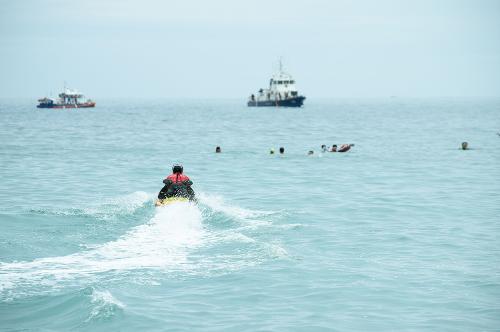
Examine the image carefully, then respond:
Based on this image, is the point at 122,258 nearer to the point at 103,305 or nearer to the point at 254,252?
the point at 254,252

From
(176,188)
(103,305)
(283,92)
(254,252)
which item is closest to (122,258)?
(254,252)

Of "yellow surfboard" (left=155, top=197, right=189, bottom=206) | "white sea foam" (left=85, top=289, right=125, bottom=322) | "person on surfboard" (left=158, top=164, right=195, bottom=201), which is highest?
"person on surfboard" (left=158, top=164, right=195, bottom=201)

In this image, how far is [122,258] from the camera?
62.4 ft

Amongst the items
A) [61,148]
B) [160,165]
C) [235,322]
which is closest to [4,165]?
[160,165]

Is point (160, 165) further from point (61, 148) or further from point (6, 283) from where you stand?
point (6, 283)

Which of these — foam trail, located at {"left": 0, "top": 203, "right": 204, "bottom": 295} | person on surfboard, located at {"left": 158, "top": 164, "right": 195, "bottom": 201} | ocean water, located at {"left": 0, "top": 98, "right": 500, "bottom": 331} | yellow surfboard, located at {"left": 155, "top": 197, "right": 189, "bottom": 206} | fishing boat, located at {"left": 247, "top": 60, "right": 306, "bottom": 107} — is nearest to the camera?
ocean water, located at {"left": 0, "top": 98, "right": 500, "bottom": 331}

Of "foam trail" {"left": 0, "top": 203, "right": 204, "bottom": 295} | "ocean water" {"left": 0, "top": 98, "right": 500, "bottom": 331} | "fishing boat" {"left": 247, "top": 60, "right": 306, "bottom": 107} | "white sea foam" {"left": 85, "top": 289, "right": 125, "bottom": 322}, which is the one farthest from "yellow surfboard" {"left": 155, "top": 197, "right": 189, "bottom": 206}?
"fishing boat" {"left": 247, "top": 60, "right": 306, "bottom": 107}

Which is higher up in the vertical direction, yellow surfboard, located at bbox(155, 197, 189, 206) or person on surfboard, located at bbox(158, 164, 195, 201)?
person on surfboard, located at bbox(158, 164, 195, 201)

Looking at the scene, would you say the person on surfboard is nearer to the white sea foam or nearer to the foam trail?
the foam trail

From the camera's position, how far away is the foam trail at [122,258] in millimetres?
17203

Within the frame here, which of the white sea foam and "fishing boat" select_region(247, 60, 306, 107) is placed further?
"fishing boat" select_region(247, 60, 306, 107)

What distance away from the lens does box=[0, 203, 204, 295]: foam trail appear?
17203 millimetres

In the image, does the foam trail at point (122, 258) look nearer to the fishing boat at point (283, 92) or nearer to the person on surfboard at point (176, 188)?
the person on surfboard at point (176, 188)

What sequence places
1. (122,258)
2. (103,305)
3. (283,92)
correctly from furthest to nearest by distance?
(283,92) < (122,258) < (103,305)
